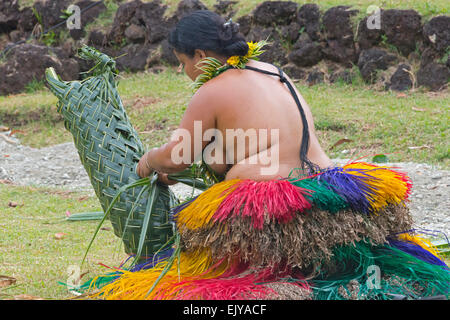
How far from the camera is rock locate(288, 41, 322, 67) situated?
338 inches

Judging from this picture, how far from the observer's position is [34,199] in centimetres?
555

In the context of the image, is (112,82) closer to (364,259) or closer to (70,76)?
(364,259)

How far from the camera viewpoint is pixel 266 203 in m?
2.33

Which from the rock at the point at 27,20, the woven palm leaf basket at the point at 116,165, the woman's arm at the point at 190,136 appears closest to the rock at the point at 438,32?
the woven palm leaf basket at the point at 116,165

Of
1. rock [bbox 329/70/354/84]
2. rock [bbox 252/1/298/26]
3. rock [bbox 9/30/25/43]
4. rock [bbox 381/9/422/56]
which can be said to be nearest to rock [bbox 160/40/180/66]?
rock [bbox 252/1/298/26]

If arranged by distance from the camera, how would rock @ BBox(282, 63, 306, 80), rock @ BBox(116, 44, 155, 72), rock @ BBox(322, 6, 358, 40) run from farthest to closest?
rock @ BBox(116, 44, 155, 72) → rock @ BBox(282, 63, 306, 80) → rock @ BBox(322, 6, 358, 40)

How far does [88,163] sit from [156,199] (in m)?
0.38

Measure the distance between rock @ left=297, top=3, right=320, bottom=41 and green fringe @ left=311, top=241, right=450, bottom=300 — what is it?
644 cm

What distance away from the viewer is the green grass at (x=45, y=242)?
3107mm

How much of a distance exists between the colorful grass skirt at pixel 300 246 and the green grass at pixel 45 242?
0.68m

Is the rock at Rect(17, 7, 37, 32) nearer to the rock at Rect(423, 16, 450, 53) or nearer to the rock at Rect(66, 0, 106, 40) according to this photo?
the rock at Rect(66, 0, 106, 40)

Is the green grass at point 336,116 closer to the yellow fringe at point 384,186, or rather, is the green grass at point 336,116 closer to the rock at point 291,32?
the rock at point 291,32

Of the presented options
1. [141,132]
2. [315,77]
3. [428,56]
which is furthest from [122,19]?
[428,56]
